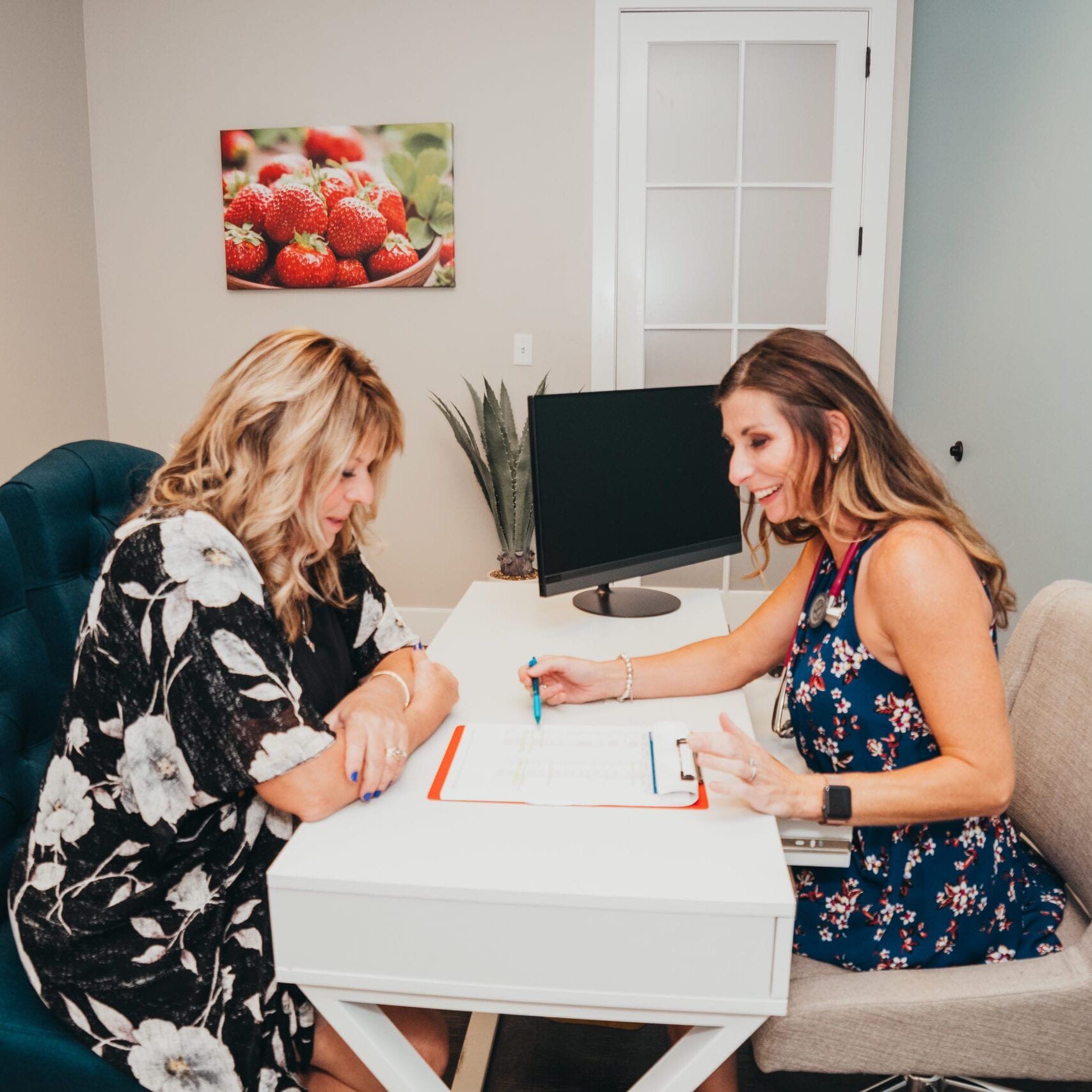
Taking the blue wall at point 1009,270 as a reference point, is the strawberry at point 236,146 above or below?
above

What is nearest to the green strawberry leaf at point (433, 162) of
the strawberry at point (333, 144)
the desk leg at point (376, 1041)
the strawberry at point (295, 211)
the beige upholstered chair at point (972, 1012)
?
the strawberry at point (333, 144)

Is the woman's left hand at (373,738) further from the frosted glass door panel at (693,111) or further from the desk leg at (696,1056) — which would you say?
the frosted glass door panel at (693,111)

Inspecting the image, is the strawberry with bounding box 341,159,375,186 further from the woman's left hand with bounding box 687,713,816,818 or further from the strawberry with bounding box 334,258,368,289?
the woman's left hand with bounding box 687,713,816,818

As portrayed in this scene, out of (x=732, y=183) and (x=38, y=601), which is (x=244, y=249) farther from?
(x=38, y=601)

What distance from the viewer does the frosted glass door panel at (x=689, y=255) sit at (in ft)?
12.0

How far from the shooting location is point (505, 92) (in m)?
3.59

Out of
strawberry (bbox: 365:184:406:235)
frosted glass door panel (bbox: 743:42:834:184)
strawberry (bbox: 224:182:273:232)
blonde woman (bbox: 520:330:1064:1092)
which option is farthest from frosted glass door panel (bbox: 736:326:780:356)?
blonde woman (bbox: 520:330:1064:1092)

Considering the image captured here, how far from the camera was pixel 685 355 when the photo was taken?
3.75 m

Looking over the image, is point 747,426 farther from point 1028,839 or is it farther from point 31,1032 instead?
point 31,1032

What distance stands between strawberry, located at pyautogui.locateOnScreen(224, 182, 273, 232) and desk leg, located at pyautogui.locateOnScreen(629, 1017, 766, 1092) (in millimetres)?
3388

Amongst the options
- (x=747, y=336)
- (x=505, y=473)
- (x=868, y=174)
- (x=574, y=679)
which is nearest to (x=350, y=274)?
(x=505, y=473)

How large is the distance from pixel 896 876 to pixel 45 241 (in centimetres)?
351

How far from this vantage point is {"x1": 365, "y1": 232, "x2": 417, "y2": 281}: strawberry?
368 centimetres

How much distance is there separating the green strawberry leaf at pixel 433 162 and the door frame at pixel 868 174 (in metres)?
0.55
